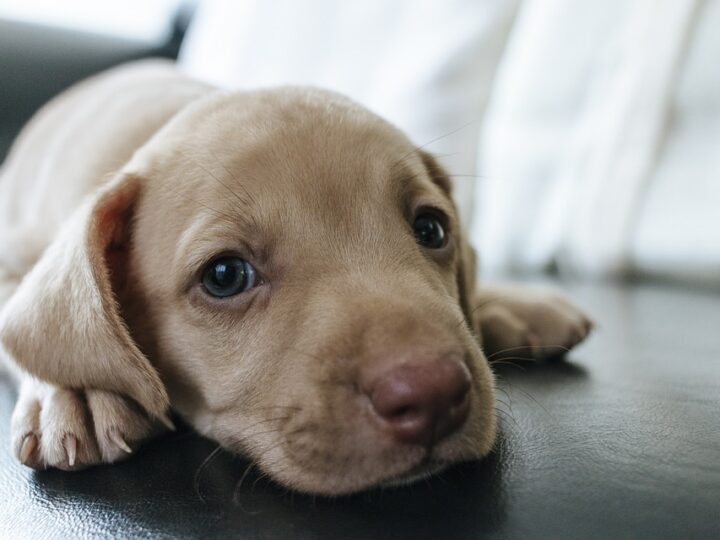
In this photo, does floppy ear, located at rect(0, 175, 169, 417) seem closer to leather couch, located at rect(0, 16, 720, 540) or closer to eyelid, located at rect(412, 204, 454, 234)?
leather couch, located at rect(0, 16, 720, 540)

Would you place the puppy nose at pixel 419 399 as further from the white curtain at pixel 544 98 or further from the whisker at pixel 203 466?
the white curtain at pixel 544 98

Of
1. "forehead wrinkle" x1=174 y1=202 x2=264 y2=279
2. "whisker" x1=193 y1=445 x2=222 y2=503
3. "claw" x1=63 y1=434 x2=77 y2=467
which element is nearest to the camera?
"whisker" x1=193 y1=445 x2=222 y2=503

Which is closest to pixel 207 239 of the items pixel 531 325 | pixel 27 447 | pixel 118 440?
pixel 118 440

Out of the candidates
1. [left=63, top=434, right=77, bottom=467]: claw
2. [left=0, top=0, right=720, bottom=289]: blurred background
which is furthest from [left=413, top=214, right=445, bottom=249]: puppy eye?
[left=0, top=0, right=720, bottom=289]: blurred background

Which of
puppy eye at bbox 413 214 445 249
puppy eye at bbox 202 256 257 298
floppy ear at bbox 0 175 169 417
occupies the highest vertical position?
puppy eye at bbox 413 214 445 249

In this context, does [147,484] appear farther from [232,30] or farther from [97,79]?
[232,30]

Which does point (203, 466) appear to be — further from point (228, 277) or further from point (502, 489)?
point (502, 489)
